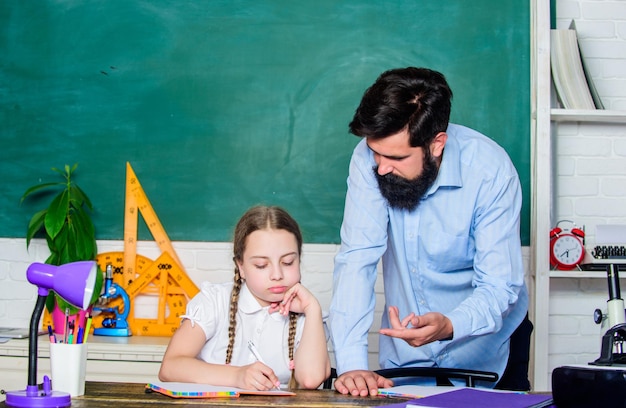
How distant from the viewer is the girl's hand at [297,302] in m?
2.02

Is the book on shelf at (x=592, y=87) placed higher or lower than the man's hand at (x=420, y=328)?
higher

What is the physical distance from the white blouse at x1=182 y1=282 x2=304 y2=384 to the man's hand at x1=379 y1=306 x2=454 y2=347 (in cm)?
50

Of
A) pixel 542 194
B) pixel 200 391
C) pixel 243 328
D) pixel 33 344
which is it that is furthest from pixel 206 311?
pixel 542 194

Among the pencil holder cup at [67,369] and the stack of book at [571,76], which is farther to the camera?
the stack of book at [571,76]

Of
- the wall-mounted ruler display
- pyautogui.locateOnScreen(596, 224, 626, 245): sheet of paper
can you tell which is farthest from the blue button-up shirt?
the wall-mounted ruler display

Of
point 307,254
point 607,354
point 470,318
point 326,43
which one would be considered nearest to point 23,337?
point 307,254

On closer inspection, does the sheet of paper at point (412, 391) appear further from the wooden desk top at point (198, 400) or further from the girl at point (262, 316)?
the girl at point (262, 316)

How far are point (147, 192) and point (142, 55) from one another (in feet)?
1.78

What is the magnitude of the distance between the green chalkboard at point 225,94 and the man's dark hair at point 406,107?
3.69ft

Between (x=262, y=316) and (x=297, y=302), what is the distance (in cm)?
15

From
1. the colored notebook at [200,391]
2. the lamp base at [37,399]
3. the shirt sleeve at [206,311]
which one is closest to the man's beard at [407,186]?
the shirt sleeve at [206,311]

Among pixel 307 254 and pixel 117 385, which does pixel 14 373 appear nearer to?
pixel 307 254

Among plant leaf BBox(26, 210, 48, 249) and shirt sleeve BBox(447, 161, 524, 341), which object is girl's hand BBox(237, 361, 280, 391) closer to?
shirt sleeve BBox(447, 161, 524, 341)

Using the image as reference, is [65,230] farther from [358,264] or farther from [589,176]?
[589,176]
